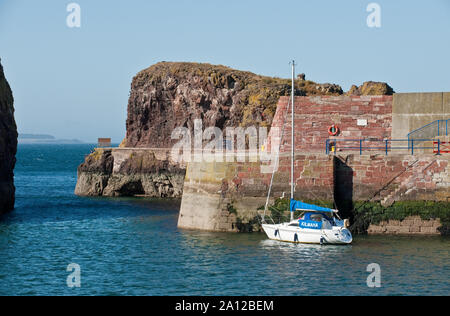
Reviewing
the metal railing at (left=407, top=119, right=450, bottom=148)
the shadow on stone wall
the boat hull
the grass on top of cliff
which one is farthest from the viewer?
the grass on top of cliff

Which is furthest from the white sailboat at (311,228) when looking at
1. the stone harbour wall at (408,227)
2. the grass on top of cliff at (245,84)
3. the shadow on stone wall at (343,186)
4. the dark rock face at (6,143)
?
the grass on top of cliff at (245,84)

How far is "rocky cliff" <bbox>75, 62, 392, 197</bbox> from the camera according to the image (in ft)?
201

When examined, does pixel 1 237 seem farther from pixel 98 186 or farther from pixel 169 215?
pixel 98 186

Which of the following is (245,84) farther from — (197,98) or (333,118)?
(333,118)

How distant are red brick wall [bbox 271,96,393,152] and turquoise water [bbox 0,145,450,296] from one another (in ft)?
21.0

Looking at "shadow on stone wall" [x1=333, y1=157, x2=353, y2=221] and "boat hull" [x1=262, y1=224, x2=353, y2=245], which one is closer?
"boat hull" [x1=262, y1=224, x2=353, y2=245]

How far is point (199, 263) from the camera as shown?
25.9 metres

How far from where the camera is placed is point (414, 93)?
33969 mm

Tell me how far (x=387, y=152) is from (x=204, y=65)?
43845mm

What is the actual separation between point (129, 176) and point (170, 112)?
1550 centimetres

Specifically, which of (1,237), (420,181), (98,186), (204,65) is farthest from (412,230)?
(204,65)

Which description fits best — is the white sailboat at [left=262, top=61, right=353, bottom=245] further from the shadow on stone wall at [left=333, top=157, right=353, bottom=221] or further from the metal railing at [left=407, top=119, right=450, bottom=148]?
the metal railing at [left=407, top=119, right=450, bottom=148]

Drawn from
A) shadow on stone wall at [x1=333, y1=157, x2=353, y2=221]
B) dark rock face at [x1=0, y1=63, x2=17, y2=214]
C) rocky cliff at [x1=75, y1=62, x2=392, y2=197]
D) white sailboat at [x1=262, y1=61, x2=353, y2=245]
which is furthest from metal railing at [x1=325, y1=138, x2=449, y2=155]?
dark rock face at [x1=0, y1=63, x2=17, y2=214]

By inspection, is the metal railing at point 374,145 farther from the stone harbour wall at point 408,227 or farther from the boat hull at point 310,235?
the boat hull at point 310,235
